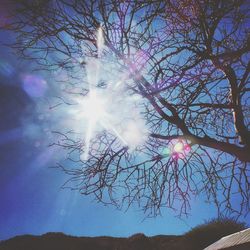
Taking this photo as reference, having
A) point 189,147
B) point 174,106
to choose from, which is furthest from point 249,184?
point 174,106

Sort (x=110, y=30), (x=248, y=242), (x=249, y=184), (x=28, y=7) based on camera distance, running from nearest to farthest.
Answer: (x=248, y=242) → (x=28, y=7) → (x=110, y=30) → (x=249, y=184)

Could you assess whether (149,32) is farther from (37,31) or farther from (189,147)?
(189,147)

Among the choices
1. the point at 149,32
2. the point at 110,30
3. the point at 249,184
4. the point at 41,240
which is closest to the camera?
the point at 149,32

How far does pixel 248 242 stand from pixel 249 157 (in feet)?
7.29

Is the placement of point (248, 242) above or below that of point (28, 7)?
below

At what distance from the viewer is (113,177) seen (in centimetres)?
772

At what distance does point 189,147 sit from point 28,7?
11.7ft

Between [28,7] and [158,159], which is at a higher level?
[28,7]

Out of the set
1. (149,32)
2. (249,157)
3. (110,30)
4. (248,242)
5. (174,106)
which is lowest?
(248,242)

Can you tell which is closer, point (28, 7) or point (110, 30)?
point (28, 7)

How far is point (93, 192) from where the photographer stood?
733cm

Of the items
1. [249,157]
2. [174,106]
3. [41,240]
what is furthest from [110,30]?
[41,240]

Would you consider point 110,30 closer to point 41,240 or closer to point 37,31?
point 37,31

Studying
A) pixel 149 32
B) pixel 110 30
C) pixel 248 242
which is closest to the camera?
pixel 248 242
